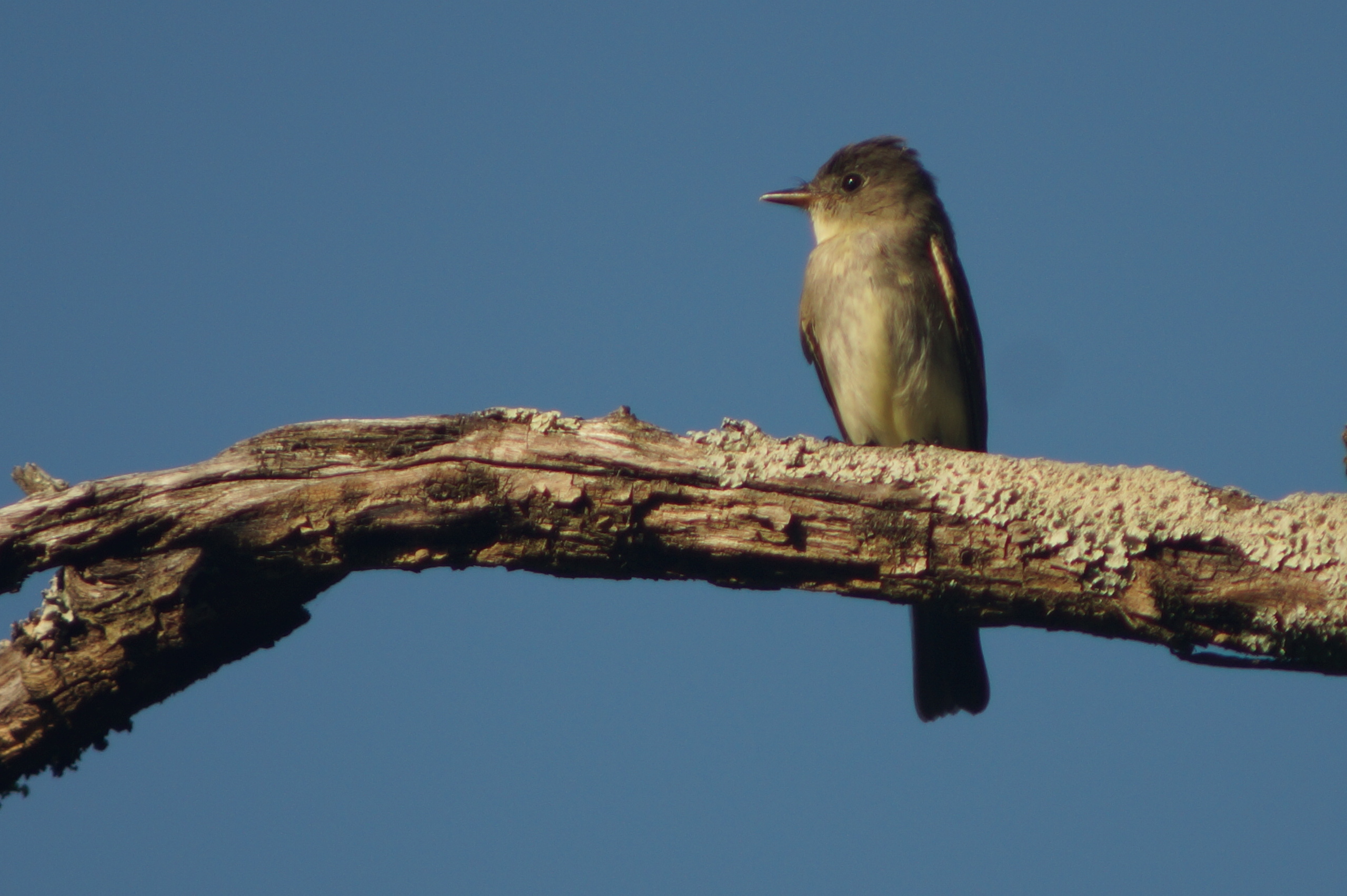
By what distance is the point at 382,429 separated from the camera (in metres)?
3.91

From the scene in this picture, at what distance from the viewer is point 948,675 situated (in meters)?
5.44

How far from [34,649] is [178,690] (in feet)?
1.36

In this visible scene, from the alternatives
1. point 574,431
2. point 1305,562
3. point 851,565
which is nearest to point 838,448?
point 851,565

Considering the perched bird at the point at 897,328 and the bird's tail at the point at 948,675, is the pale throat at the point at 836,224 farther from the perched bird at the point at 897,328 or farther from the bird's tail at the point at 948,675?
the bird's tail at the point at 948,675

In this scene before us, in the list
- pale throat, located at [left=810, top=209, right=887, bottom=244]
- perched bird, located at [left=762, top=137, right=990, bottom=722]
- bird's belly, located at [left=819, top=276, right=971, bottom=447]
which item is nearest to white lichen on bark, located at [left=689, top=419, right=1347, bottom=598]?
perched bird, located at [left=762, top=137, right=990, bottom=722]

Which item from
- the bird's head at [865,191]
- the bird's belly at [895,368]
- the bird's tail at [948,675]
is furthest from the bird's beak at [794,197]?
the bird's tail at [948,675]

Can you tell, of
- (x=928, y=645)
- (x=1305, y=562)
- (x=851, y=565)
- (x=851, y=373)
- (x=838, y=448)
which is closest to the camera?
(x=1305, y=562)

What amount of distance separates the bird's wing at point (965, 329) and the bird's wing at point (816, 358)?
2.16 feet

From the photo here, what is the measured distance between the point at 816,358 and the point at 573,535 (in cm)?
349

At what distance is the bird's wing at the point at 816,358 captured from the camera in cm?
679

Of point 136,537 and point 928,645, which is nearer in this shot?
point 136,537

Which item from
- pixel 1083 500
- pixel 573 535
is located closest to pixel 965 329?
pixel 1083 500

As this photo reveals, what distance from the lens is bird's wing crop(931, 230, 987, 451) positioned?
20.8 ft

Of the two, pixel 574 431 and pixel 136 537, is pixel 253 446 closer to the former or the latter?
pixel 136 537
